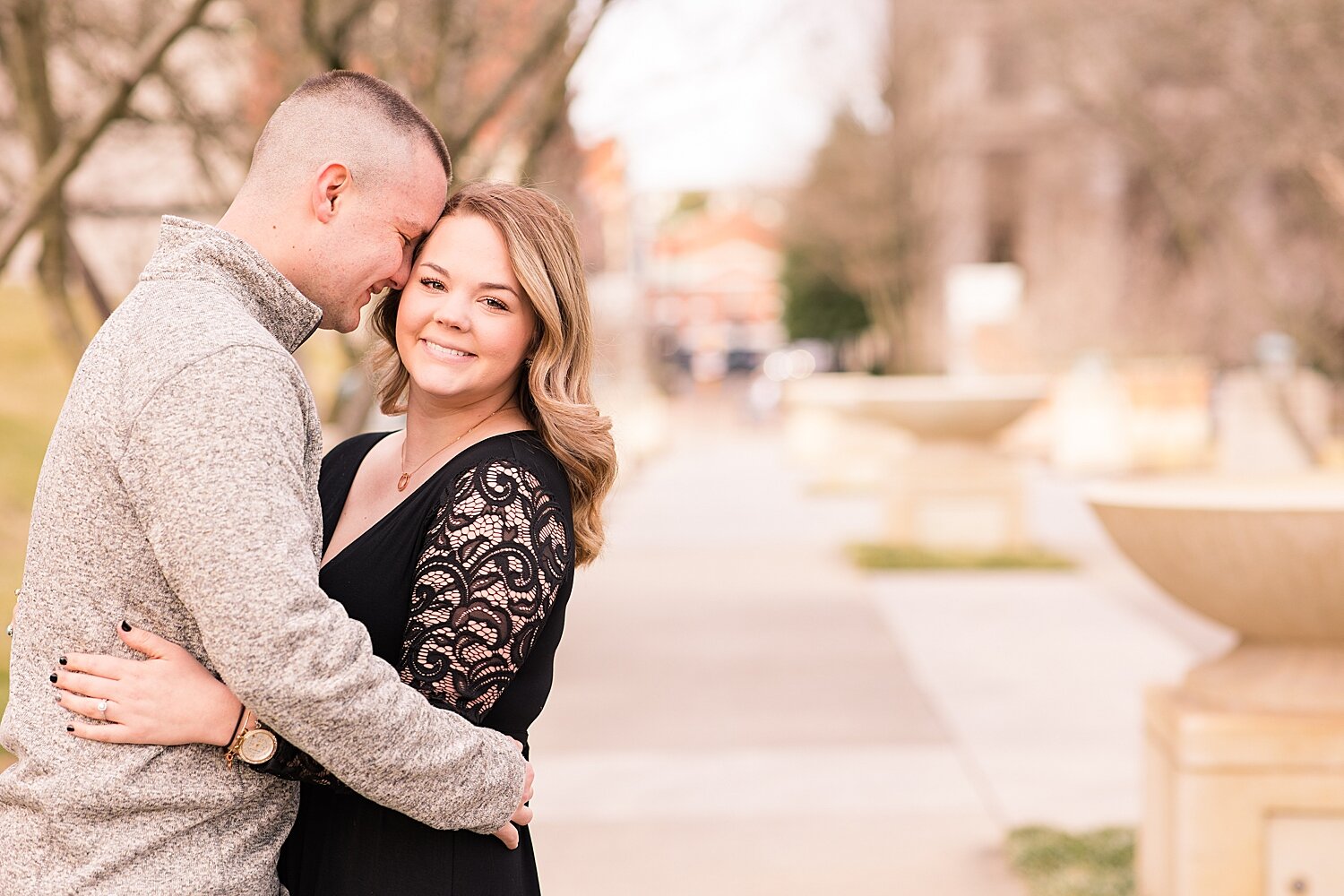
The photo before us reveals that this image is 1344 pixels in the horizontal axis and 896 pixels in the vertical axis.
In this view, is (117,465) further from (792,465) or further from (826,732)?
(792,465)

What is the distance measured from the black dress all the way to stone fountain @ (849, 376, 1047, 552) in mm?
10113

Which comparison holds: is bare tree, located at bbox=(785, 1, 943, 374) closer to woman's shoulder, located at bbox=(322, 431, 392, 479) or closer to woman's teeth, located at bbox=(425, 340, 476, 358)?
woman's shoulder, located at bbox=(322, 431, 392, 479)

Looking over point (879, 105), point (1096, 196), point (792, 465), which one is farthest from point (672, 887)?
point (1096, 196)

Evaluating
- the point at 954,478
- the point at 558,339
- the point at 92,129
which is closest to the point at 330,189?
the point at 558,339

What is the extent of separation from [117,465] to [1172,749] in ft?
9.79

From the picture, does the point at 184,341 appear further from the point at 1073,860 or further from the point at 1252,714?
the point at 1073,860

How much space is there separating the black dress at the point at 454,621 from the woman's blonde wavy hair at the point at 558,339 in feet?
0.15

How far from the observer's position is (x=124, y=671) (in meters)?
1.84

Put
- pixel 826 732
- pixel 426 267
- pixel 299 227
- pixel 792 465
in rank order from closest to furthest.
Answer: pixel 299 227, pixel 426 267, pixel 826 732, pixel 792 465

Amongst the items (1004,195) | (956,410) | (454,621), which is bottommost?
(454,621)

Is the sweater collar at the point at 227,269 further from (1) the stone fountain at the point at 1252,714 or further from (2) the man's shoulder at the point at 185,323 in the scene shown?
(1) the stone fountain at the point at 1252,714

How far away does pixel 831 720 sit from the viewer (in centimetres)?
701

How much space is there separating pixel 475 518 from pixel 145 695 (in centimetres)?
49

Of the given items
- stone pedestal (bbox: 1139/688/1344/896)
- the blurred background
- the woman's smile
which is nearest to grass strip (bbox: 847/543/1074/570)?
the blurred background
